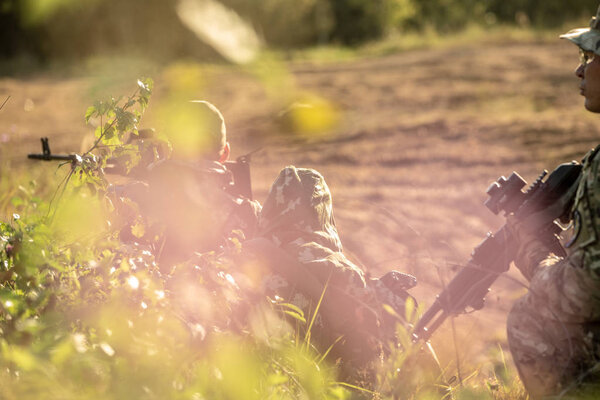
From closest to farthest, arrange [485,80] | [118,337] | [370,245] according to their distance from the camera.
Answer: [118,337] → [370,245] → [485,80]

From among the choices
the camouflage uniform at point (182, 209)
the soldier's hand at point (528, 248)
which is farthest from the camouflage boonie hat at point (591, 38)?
the camouflage uniform at point (182, 209)

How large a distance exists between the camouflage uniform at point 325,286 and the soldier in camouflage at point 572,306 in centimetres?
60

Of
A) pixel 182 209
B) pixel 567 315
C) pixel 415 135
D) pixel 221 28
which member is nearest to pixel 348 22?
pixel 415 135

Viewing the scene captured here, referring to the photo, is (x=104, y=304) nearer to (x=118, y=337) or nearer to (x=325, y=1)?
(x=118, y=337)

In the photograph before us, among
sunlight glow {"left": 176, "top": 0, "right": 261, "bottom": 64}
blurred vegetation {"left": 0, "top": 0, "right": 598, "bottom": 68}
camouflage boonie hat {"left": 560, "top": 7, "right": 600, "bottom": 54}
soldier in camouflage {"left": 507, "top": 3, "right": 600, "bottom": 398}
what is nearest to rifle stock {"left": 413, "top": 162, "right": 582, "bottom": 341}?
soldier in camouflage {"left": 507, "top": 3, "right": 600, "bottom": 398}

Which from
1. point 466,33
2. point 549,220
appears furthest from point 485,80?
point 549,220

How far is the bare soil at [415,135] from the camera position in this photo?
5629mm

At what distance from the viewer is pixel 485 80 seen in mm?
13180

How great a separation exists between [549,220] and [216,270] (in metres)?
1.34

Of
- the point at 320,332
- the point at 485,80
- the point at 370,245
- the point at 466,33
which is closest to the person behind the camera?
the point at 320,332

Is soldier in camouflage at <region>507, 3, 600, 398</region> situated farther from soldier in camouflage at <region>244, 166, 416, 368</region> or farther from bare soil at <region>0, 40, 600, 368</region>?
bare soil at <region>0, 40, 600, 368</region>

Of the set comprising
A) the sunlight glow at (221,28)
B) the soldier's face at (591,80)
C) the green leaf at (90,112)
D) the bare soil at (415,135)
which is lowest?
the bare soil at (415,135)

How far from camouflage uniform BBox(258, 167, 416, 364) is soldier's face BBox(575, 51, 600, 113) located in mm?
1171

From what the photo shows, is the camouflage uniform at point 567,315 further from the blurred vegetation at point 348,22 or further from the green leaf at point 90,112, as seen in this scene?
the blurred vegetation at point 348,22
